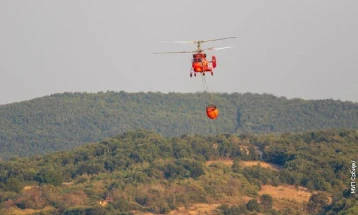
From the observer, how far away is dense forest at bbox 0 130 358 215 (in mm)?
134750

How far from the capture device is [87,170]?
163000 mm

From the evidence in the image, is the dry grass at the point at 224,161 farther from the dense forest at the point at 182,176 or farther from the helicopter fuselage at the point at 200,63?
the helicopter fuselage at the point at 200,63

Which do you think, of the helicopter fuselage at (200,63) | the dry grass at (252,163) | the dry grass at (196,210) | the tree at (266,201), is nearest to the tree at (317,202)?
the tree at (266,201)

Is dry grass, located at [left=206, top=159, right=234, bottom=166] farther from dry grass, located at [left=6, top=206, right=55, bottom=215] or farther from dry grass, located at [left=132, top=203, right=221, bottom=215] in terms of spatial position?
dry grass, located at [left=6, top=206, right=55, bottom=215]

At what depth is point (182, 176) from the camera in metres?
152

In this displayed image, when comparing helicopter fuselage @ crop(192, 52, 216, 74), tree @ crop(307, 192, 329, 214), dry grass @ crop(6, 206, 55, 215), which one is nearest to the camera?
helicopter fuselage @ crop(192, 52, 216, 74)

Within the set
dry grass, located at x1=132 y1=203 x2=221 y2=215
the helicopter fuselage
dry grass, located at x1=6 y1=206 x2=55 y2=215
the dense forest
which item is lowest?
dry grass, located at x1=132 y1=203 x2=221 y2=215

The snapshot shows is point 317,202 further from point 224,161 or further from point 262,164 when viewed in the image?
point 224,161

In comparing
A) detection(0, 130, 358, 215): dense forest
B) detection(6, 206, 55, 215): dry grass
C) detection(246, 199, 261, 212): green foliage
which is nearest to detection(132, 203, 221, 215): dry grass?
detection(0, 130, 358, 215): dense forest

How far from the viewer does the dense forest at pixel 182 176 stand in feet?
442

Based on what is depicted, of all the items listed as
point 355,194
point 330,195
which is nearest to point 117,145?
point 330,195

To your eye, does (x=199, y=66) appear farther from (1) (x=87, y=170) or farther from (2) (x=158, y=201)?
(1) (x=87, y=170)

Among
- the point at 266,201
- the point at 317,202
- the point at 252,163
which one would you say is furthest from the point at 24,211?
the point at 252,163

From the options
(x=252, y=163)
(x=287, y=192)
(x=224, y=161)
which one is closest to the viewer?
(x=287, y=192)
